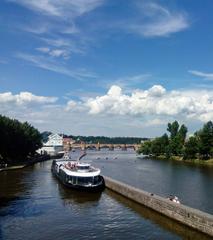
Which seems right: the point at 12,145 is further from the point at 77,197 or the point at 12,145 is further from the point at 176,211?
the point at 176,211

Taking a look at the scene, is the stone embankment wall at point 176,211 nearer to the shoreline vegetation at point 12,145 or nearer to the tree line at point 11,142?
the shoreline vegetation at point 12,145

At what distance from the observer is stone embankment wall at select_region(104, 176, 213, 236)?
4715cm

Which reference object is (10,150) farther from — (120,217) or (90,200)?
(120,217)

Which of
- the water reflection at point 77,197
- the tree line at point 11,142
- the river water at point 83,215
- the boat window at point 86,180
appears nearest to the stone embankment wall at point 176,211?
the river water at point 83,215

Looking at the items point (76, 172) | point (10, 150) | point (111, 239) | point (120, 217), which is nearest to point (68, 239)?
point (111, 239)

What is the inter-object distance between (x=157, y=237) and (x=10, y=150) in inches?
5225

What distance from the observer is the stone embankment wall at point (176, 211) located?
4715 cm

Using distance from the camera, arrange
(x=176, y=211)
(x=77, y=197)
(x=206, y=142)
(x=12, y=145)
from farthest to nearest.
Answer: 1. (x=206, y=142)
2. (x=12, y=145)
3. (x=77, y=197)
4. (x=176, y=211)

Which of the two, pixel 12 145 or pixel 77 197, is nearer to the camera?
pixel 77 197

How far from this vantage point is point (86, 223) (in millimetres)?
56469

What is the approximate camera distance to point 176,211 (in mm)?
54156

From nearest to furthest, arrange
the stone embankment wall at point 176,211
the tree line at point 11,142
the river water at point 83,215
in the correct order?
1. the stone embankment wall at point 176,211
2. the river water at point 83,215
3. the tree line at point 11,142

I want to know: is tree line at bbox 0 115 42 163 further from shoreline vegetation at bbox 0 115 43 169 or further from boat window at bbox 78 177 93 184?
boat window at bbox 78 177 93 184

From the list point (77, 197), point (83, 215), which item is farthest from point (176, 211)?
point (77, 197)
